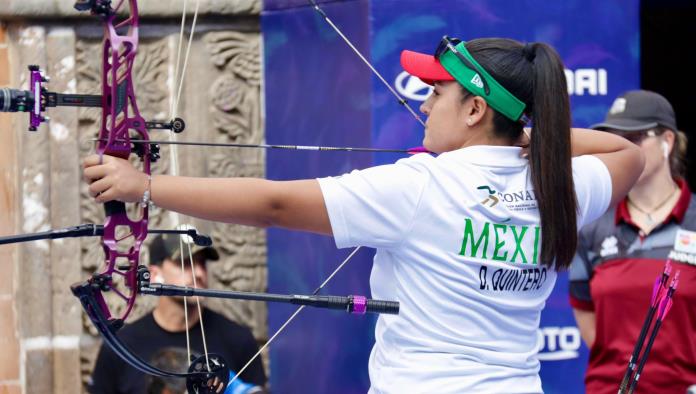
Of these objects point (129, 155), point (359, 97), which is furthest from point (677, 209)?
point (129, 155)

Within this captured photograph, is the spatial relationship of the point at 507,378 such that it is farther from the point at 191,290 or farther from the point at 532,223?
the point at 191,290

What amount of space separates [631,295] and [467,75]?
60.0 inches

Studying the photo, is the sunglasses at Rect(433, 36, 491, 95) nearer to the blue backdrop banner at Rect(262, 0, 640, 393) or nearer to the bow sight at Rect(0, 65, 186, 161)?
the bow sight at Rect(0, 65, 186, 161)

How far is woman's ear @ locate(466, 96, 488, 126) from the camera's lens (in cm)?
244

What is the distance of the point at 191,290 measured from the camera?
2.40 meters

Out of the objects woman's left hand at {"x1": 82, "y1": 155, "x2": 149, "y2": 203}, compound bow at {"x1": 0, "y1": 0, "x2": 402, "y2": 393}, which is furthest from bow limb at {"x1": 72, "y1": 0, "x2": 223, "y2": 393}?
woman's left hand at {"x1": 82, "y1": 155, "x2": 149, "y2": 203}

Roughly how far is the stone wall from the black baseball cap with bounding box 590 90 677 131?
1360 millimetres

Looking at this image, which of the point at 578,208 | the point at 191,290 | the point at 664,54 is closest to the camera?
the point at 191,290

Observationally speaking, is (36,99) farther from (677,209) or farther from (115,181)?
(677,209)

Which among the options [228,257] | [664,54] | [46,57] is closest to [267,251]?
[228,257]

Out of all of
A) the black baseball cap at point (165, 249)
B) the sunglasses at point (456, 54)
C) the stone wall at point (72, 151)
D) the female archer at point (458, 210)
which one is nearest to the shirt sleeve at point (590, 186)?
the female archer at point (458, 210)

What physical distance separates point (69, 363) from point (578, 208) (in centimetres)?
244

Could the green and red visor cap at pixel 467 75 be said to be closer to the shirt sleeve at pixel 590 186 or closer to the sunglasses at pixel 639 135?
the shirt sleeve at pixel 590 186

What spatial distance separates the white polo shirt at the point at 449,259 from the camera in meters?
2.29
